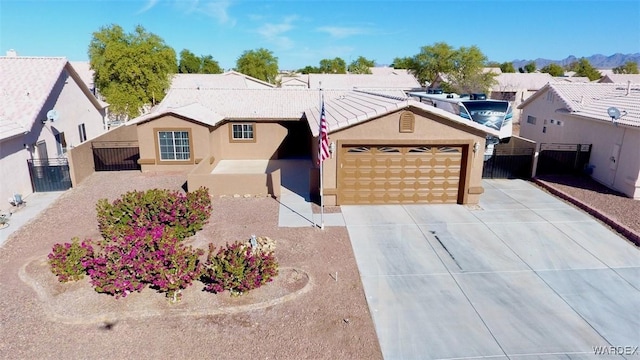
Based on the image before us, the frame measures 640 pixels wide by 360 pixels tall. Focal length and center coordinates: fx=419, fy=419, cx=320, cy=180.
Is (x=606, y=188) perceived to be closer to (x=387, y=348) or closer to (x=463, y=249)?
(x=463, y=249)

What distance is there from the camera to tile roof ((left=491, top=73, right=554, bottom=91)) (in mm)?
56438

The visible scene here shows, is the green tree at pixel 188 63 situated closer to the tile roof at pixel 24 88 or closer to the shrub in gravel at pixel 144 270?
the tile roof at pixel 24 88

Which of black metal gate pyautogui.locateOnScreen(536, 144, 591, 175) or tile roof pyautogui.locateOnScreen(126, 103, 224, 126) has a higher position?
tile roof pyautogui.locateOnScreen(126, 103, 224, 126)

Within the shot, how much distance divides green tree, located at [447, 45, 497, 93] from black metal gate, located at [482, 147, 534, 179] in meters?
32.3

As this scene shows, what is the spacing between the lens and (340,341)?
7719mm

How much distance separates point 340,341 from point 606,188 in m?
15.0

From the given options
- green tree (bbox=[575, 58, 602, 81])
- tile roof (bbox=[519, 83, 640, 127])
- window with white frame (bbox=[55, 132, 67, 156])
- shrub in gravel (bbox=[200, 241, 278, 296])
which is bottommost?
shrub in gravel (bbox=[200, 241, 278, 296])

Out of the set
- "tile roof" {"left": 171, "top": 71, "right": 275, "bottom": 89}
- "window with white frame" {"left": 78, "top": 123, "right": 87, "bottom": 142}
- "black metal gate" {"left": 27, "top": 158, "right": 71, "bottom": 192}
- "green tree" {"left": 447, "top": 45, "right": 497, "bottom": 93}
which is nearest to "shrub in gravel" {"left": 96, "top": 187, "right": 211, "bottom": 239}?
"black metal gate" {"left": 27, "top": 158, "right": 71, "bottom": 192}

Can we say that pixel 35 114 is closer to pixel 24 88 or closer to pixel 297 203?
pixel 24 88

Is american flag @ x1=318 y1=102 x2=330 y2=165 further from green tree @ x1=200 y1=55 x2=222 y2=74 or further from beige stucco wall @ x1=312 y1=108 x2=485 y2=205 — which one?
green tree @ x1=200 y1=55 x2=222 y2=74

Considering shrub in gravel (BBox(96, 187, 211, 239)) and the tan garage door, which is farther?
the tan garage door

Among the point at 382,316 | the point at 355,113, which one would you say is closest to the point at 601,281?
the point at 382,316

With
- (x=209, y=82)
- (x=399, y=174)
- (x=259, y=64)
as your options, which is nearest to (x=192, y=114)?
(x=399, y=174)

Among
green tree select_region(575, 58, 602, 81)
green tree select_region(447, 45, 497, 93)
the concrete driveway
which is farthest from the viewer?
green tree select_region(575, 58, 602, 81)
